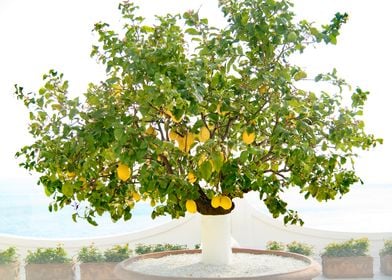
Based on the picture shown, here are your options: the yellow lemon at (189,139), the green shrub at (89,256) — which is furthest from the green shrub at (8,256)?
the yellow lemon at (189,139)

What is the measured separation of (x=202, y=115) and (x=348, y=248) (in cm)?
450

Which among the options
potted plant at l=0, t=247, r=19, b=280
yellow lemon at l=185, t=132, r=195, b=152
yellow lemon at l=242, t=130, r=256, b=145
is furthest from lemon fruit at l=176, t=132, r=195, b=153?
potted plant at l=0, t=247, r=19, b=280

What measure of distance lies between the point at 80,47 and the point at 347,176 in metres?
15.0

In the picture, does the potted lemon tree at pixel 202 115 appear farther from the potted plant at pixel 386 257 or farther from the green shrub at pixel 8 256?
the potted plant at pixel 386 257

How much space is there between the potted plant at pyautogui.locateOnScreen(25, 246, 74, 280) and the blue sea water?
9896mm

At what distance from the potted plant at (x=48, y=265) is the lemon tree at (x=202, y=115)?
4.04 m

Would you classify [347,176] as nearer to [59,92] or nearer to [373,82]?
[59,92]

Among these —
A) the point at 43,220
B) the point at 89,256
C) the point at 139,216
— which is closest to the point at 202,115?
the point at 89,256

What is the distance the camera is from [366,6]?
17.2m

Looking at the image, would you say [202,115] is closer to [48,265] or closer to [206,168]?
[206,168]

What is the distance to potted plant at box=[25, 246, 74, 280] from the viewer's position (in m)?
5.42

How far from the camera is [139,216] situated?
15.7 metres

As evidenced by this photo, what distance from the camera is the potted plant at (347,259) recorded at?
5.63 meters

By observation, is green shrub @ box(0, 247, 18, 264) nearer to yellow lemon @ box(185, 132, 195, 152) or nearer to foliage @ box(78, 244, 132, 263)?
foliage @ box(78, 244, 132, 263)
